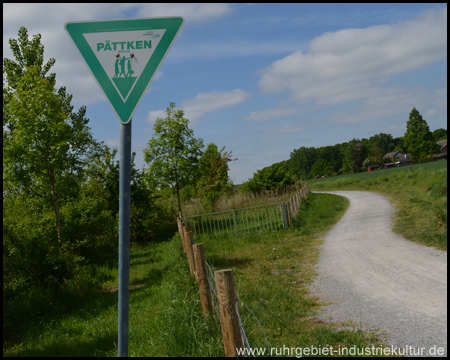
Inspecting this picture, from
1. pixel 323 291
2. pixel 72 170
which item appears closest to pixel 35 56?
pixel 72 170

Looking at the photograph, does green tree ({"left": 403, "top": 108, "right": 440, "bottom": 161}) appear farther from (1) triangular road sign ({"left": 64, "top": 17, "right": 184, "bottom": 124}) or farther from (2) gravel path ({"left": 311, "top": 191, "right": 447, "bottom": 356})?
(1) triangular road sign ({"left": 64, "top": 17, "right": 184, "bottom": 124})

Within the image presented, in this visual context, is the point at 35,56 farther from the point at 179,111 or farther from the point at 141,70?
the point at 141,70

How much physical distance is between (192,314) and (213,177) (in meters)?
19.3

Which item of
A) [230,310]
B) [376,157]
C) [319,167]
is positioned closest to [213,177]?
[230,310]

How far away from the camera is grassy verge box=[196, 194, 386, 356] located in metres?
4.86

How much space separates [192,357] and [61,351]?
3.31 meters

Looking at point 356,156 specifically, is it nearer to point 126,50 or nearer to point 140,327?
point 140,327

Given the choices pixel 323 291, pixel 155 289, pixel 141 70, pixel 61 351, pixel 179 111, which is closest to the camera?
pixel 141 70

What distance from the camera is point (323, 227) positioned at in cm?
1498

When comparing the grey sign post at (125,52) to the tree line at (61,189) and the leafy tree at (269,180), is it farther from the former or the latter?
the leafy tree at (269,180)

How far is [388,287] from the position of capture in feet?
22.4

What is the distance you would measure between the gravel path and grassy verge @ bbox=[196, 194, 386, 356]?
32cm

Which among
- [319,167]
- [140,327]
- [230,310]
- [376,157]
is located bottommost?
[140,327]

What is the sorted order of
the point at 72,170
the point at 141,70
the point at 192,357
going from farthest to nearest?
the point at 72,170, the point at 192,357, the point at 141,70
